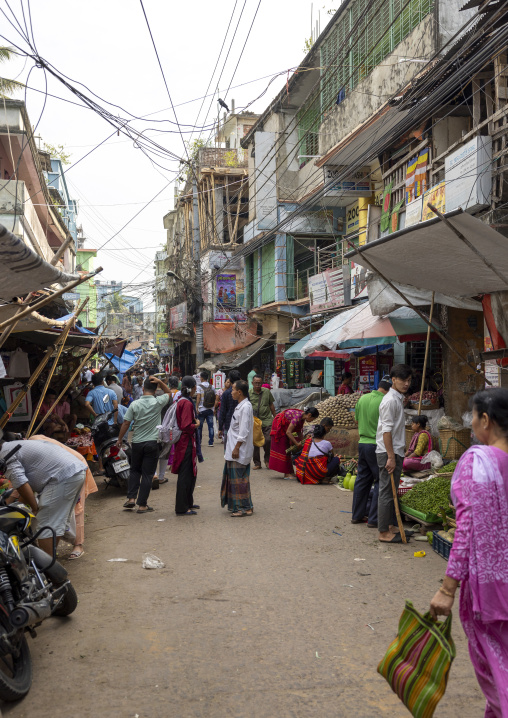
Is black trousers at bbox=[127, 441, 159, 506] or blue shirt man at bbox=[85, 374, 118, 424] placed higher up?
blue shirt man at bbox=[85, 374, 118, 424]

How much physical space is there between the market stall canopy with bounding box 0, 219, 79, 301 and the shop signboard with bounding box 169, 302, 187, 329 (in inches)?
1093

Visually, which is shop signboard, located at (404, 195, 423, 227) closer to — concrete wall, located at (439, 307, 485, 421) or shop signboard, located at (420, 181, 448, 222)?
shop signboard, located at (420, 181, 448, 222)

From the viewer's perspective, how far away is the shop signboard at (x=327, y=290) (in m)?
17.2

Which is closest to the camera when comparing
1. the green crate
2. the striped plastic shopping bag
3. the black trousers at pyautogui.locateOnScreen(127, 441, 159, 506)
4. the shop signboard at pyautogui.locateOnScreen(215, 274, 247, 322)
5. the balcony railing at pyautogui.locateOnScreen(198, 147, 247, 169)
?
the striped plastic shopping bag

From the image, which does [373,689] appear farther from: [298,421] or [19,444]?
[298,421]

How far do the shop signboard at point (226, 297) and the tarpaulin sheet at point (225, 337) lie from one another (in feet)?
6.26

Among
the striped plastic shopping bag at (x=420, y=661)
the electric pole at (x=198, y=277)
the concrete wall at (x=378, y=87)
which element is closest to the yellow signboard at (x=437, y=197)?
the concrete wall at (x=378, y=87)

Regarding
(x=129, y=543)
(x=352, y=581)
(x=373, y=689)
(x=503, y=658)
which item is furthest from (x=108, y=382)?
(x=503, y=658)

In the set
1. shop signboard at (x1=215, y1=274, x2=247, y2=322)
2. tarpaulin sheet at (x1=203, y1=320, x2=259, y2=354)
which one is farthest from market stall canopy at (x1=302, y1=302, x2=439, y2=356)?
shop signboard at (x1=215, y1=274, x2=247, y2=322)

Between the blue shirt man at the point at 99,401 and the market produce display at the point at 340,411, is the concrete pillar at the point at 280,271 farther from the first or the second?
the blue shirt man at the point at 99,401

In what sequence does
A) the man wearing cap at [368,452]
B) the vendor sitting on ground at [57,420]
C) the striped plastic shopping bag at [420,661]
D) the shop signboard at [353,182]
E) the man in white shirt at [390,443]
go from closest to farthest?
the striped plastic shopping bag at [420,661] → the man in white shirt at [390,443] → the man wearing cap at [368,452] → the vendor sitting on ground at [57,420] → the shop signboard at [353,182]

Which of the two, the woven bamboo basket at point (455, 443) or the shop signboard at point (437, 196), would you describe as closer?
the woven bamboo basket at point (455, 443)

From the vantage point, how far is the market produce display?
12.3 m

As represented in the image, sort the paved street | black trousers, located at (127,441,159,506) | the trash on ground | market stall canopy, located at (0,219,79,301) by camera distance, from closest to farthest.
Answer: the paved street < market stall canopy, located at (0,219,79,301) < the trash on ground < black trousers, located at (127,441,159,506)
